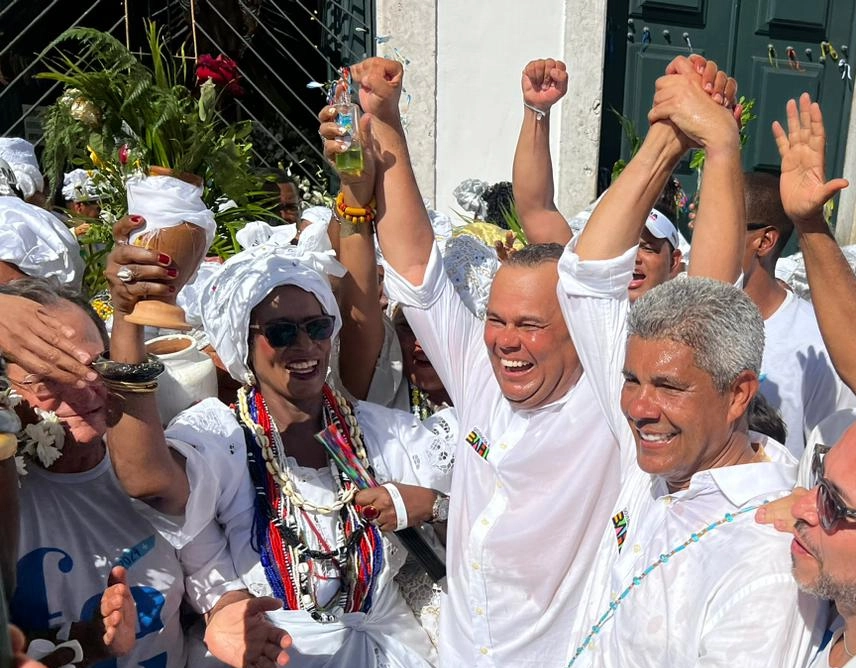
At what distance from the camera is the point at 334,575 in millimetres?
2484

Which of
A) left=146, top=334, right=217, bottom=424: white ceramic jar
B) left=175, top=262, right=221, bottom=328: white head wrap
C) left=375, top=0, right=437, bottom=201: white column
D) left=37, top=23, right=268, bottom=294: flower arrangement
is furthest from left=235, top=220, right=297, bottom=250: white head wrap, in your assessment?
left=375, top=0, right=437, bottom=201: white column

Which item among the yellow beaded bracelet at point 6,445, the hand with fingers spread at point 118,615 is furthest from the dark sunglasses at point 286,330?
the yellow beaded bracelet at point 6,445

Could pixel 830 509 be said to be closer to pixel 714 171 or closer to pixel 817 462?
pixel 817 462

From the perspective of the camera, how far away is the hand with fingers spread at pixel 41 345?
185 centimetres

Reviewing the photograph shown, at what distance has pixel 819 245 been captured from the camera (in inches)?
79.1

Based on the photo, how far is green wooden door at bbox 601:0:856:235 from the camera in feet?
20.0

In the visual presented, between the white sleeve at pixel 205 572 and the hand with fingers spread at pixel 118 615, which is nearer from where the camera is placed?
the hand with fingers spread at pixel 118 615

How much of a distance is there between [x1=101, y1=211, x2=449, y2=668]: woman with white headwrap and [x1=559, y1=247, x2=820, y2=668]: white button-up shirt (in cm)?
71

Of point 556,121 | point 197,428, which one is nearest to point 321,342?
point 197,428

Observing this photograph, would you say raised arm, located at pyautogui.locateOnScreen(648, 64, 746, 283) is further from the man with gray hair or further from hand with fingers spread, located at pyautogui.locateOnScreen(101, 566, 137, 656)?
hand with fingers spread, located at pyautogui.locateOnScreen(101, 566, 137, 656)

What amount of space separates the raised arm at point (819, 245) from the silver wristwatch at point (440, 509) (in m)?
1.24

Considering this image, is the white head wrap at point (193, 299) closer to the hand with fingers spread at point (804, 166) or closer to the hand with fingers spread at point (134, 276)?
the hand with fingers spread at point (134, 276)

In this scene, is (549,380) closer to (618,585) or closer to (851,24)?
(618,585)

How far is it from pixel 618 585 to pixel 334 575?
3.08ft
